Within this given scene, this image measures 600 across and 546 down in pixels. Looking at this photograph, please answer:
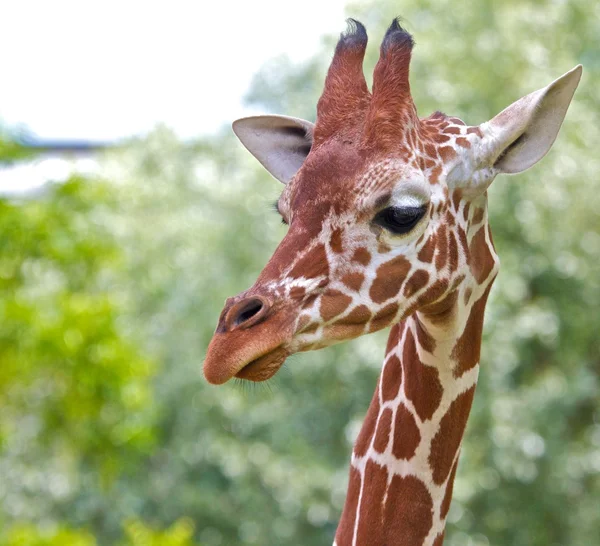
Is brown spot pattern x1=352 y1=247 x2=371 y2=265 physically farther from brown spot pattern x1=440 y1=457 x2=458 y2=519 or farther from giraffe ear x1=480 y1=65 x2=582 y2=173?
brown spot pattern x1=440 y1=457 x2=458 y2=519

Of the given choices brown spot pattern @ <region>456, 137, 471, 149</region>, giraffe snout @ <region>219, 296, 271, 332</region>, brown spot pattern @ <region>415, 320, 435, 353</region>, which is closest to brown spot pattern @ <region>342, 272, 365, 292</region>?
giraffe snout @ <region>219, 296, 271, 332</region>

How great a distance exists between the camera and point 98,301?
316 inches

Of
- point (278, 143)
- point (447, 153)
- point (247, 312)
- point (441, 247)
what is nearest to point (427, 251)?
point (441, 247)

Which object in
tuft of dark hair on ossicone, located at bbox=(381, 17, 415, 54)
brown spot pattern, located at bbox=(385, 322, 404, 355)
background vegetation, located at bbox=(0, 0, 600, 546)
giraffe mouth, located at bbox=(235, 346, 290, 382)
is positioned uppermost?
background vegetation, located at bbox=(0, 0, 600, 546)

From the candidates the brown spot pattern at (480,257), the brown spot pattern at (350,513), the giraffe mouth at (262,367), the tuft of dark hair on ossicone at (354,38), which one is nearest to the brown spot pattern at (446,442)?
the brown spot pattern at (350,513)

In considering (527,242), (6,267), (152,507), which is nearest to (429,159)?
(6,267)

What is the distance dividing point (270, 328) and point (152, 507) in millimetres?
14622

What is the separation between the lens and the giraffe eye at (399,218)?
2395 mm

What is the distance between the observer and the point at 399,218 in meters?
2.41

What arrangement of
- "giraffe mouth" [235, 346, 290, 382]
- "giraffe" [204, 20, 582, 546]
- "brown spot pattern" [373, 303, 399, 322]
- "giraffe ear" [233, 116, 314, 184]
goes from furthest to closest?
"giraffe ear" [233, 116, 314, 184]
"brown spot pattern" [373, 303, 399, 322]
"giraffe" [204, 20, 582, 546]
"giraffe mouth" [235, 346, 290, 382]

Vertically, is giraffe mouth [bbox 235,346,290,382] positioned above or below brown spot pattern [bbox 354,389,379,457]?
above

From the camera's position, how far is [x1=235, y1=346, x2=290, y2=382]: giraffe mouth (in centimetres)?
219

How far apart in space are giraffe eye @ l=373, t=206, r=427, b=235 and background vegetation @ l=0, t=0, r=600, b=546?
536 cm

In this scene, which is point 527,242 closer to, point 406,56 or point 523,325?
point 523,325
